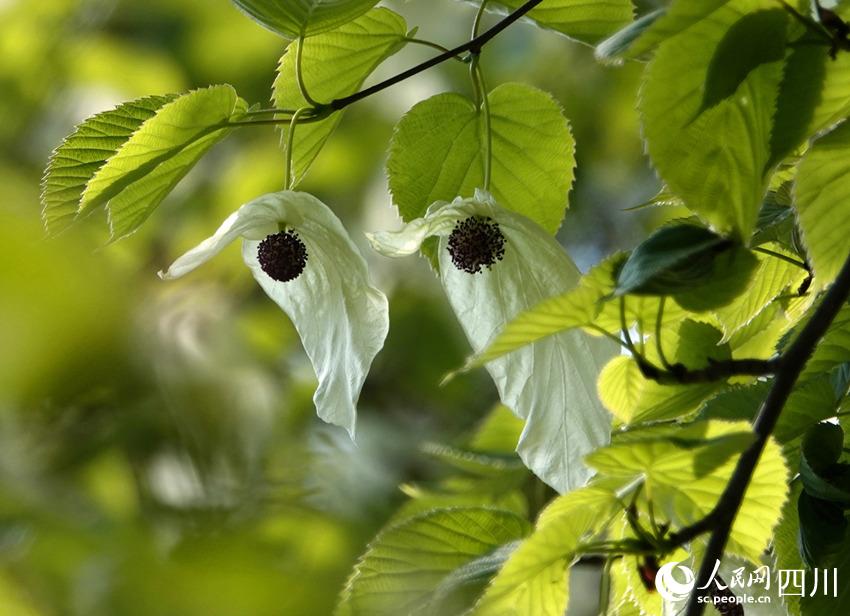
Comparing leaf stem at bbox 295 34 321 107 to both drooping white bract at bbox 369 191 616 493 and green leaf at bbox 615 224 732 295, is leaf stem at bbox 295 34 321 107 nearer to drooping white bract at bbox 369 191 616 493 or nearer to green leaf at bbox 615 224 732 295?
drooping white bract at bbox 369 191 616 493

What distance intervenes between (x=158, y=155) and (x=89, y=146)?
0.21 feet

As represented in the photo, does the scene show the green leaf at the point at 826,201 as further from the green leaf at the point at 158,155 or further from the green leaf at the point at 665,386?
the green leaf at the point at 158,155

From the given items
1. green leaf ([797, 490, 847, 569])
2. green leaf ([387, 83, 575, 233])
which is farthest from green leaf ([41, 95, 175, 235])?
green leaf ([797, 490, 847, 569])

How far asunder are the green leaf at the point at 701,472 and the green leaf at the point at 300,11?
233mm

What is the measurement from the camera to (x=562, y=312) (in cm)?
45

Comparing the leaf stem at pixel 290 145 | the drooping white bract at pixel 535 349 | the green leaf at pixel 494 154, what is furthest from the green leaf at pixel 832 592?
the leaf stem at pixel 290 145

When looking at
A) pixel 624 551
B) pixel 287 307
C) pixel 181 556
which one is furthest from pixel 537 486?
pixel 181 556

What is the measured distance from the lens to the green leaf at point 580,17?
0.63m

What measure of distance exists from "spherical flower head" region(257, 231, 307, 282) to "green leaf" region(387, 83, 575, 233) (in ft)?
0.21

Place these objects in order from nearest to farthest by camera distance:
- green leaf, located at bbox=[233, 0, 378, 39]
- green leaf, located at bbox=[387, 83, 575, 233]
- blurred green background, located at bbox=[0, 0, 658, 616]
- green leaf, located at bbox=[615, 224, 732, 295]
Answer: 1. blurred green background, located at bbox=[0, 0, 658, 616]
2. green leaf, located at bbox=[615, 224, 732, 295]
3. green leaf, located at bbox=[233, 0, 378, 39]
4. green leaf, located at bbox=[387, 83, 575, 233]

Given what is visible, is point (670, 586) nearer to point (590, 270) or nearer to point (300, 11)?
point (590, 270)

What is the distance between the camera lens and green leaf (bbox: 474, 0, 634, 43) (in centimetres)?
63

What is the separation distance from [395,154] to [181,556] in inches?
15.9

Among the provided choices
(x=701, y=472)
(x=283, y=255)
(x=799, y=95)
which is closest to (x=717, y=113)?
(x=799, y=95)
